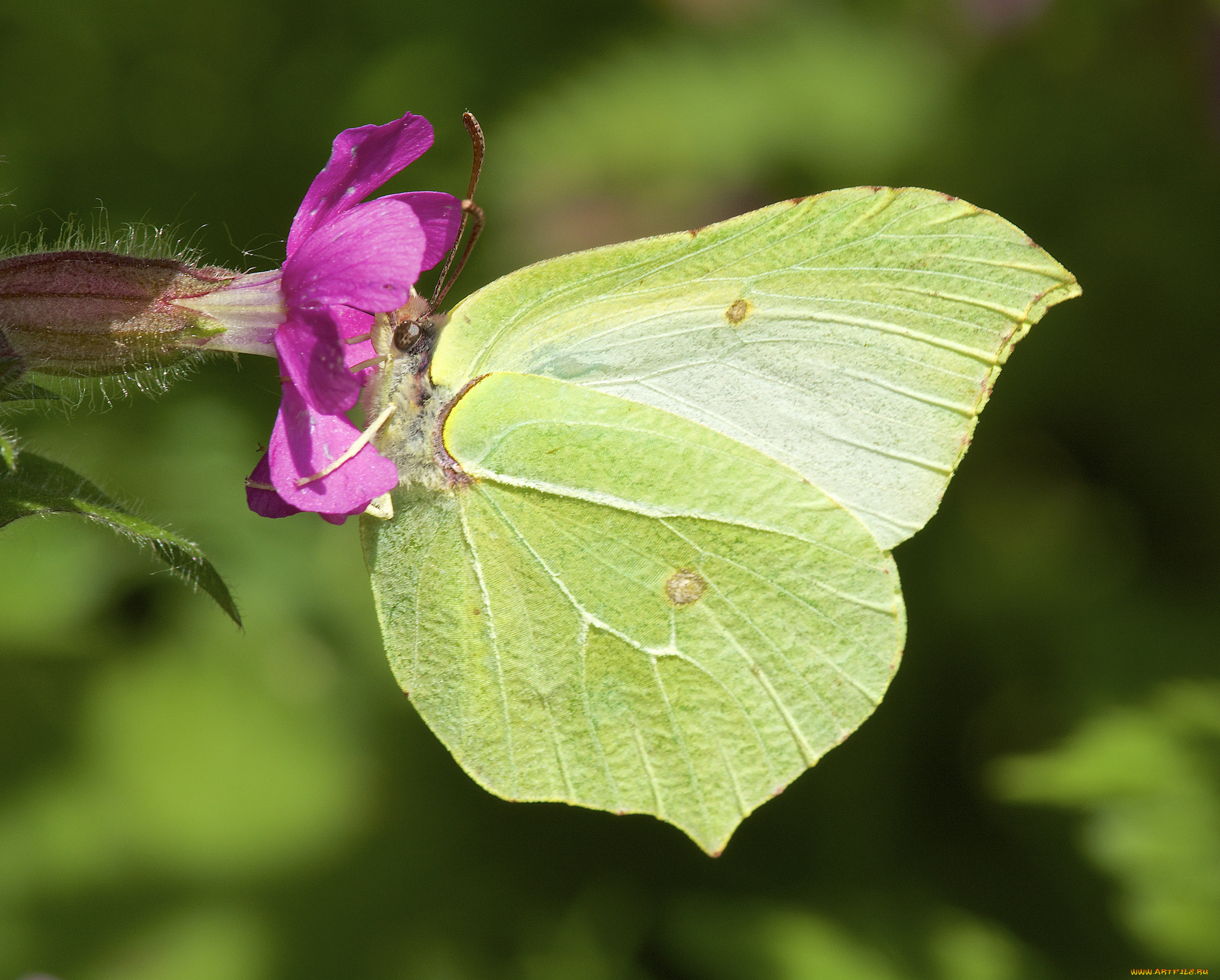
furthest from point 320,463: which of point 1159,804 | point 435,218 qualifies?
point 1159,804

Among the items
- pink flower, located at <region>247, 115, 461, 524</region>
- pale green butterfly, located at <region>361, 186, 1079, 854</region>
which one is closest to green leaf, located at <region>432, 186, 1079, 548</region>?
pale green butterfly, located at <region>361, 186, 1079, 854</region>

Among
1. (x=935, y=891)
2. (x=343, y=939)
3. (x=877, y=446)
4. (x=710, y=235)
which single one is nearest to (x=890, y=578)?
(x=877, y=446)

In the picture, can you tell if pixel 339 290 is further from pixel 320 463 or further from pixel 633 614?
pixel 633 614

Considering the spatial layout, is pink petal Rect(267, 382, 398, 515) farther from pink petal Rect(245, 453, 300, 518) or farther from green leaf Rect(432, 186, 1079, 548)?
green leaf Rect(432, 186, 1079, 548)

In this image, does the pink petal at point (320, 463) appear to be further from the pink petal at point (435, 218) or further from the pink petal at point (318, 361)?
the pink petal at point (435, 218)

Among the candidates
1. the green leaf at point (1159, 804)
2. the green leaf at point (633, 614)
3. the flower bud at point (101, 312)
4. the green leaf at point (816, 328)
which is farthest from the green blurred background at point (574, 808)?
the flower bud at point (101, 312)

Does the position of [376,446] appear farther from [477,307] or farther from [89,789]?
[89,789]
